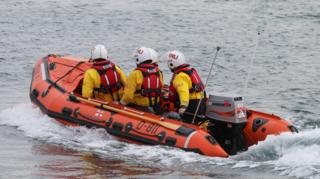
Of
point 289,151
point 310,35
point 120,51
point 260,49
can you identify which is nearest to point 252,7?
point 310,35

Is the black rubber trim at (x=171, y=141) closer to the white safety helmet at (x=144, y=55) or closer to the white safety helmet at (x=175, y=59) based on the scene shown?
the white safety helmet at (x=175, y=59)

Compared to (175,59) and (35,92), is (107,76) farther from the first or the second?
(35,92)

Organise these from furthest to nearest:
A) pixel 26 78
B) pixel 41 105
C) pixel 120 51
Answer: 1. pixel 120 51
2. pixel 26 78
3. pixel 41 105

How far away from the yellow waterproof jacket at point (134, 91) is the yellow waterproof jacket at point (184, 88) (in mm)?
516

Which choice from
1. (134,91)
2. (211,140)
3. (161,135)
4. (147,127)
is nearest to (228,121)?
(211,140)

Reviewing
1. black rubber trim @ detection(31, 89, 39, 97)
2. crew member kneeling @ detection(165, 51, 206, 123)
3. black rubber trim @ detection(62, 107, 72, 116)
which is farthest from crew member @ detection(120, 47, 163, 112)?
black rubber trim @ detection(31, 89, 39, 97)

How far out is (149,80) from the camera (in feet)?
32.1

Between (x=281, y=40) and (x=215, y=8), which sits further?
(x=215, y=8)

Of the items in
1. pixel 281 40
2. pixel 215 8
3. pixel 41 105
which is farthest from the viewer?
pixel 215 8

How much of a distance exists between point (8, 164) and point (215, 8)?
660 inches

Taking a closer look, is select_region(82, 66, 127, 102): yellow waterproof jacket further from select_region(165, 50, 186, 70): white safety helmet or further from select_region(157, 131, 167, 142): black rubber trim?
select_region(157, 131, 167, 142): black rubber trim

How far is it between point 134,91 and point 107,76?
0.58 meters

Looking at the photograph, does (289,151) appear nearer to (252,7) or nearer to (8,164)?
(8,164)

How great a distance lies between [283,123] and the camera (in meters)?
9.51
